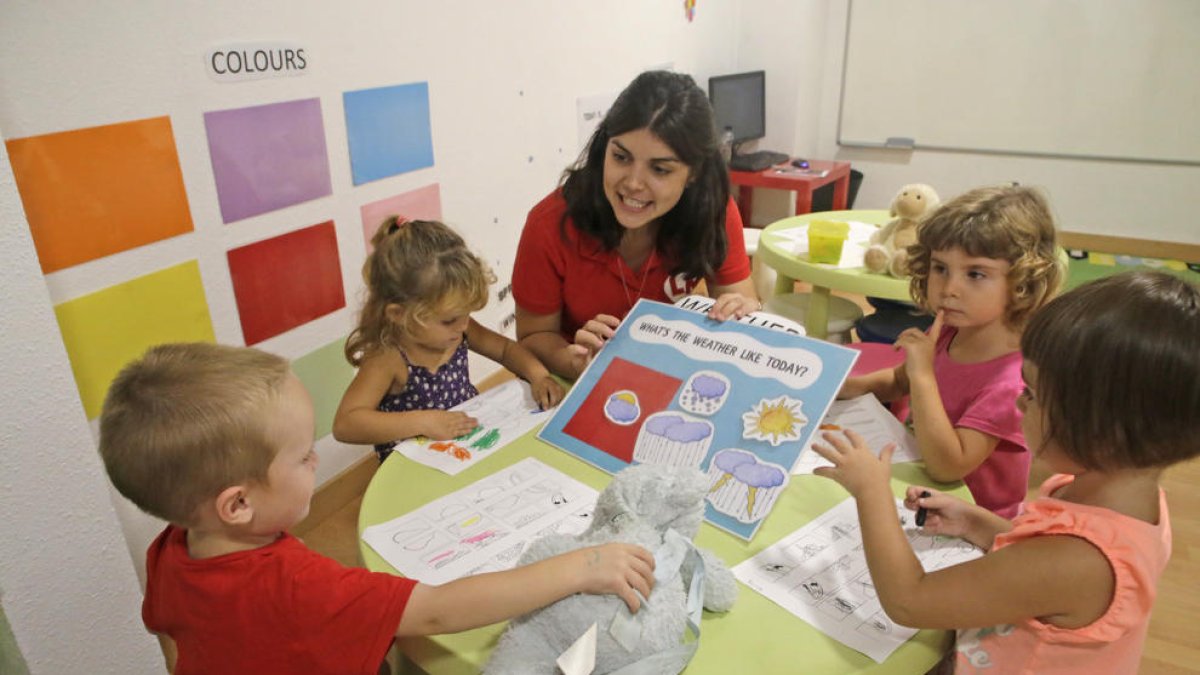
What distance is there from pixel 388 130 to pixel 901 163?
3.63m

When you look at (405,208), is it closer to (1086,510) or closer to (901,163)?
(1086,510)

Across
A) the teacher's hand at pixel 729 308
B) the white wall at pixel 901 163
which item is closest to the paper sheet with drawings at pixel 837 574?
the teacher's hand at pixel 729 308

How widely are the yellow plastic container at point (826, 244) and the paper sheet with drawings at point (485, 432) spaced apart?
1338 mm

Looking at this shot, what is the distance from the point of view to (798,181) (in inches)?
167

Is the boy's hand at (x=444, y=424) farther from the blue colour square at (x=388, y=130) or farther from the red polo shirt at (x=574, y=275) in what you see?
the blue colour square at (x=388, y=130)

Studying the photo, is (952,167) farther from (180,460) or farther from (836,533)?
(180,460)

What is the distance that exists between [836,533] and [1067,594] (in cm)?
29

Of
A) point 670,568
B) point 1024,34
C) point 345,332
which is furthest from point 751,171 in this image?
point 670,568

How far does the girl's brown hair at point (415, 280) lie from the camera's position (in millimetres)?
1447

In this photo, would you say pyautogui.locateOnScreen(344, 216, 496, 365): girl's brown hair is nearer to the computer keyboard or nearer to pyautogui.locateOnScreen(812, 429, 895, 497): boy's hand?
pyautogui.locateOnScreen(812, 429, 895, 497): boy's hand

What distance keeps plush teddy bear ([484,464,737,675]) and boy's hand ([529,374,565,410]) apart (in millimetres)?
481

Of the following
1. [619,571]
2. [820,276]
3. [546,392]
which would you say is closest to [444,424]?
[546,392]

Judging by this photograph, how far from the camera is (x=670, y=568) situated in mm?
829

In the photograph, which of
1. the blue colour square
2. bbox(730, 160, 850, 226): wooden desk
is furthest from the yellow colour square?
bbox(730, 160, 850, 226): wooden desk
